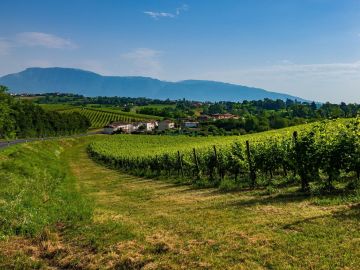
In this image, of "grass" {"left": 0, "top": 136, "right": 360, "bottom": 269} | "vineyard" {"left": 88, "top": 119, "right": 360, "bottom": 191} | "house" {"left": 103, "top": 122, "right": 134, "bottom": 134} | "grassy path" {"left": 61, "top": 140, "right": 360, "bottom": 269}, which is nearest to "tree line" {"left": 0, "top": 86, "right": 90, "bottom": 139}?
"house" {"left": 103, "top": 122, "right": 134, "bottom": 134}

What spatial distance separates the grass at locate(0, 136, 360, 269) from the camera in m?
9.23

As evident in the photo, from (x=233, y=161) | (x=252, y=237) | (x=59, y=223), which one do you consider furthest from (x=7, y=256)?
(x=233, y=161)

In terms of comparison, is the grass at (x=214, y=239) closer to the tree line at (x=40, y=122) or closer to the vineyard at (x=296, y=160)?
the vineyard at (x=296, y=160)

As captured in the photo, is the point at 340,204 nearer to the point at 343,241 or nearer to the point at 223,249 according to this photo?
the point at 343,241

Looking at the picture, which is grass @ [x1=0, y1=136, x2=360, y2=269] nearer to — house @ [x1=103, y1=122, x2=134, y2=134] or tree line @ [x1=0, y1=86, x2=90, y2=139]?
tree line @ [x1=0, y1=86, x2=90, y2=139]

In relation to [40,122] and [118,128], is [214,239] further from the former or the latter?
[118,128]

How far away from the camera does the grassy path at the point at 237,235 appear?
912 cm

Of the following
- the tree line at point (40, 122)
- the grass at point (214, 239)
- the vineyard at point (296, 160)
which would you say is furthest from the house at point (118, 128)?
the grass at point (214, 239)

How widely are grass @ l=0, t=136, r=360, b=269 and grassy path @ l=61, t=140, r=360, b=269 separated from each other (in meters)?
0.02

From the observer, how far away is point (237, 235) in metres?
11.2

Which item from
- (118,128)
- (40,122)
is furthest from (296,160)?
(118,128)

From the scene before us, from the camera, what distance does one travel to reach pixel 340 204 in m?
14.1

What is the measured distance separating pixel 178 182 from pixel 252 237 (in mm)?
19842

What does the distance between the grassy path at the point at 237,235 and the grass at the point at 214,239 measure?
21 mm
